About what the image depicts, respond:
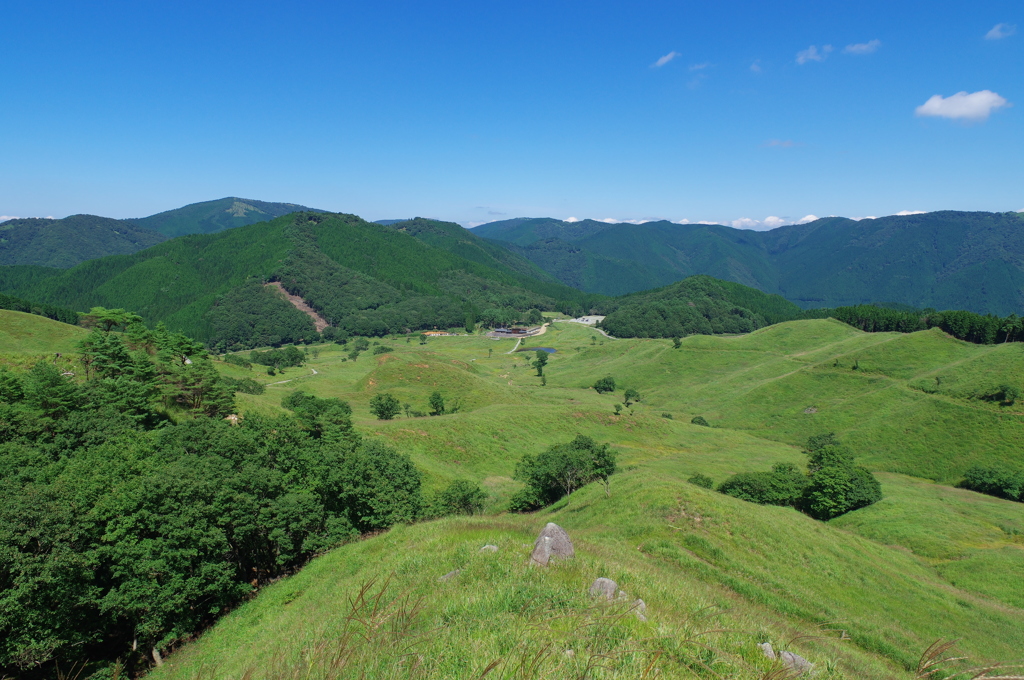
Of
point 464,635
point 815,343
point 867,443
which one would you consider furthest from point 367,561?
point 815,343

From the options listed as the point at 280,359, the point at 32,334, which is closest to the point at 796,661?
the point at 32,334

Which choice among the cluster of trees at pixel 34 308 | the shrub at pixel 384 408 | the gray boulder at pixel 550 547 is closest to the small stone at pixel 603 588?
the gray boulder at pixel 550 547

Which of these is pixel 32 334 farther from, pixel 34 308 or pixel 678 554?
pixel 678 554

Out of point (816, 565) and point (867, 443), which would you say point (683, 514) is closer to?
point (816, 565)

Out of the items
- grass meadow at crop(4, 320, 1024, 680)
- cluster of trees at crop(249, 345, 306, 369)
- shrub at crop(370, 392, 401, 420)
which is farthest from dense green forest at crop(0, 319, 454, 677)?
cluster of trees at crop(249, 345, 306, 369)

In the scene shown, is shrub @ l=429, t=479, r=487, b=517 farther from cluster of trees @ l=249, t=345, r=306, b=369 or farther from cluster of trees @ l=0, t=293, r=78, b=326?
cluster of trees @ l=0, t=293, r=78, b=326

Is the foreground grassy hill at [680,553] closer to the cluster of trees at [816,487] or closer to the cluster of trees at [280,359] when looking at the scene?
the cluster of trees at [816,487]
